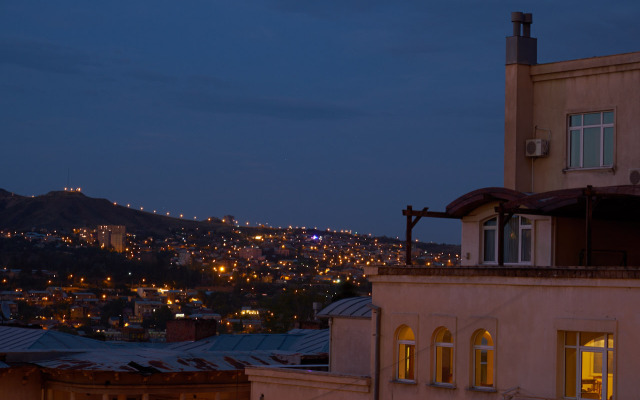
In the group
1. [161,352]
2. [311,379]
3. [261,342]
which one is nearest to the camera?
[311,379]

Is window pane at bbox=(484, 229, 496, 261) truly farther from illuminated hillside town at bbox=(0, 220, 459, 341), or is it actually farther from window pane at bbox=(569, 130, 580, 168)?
illuminated hillside town at bbox=(0, 220, 459, 341)

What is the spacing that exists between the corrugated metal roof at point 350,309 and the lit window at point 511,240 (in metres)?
3.56

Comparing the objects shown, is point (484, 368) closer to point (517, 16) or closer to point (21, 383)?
point (517, 16)

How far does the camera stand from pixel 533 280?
22.3 meters

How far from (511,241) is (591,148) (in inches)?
128

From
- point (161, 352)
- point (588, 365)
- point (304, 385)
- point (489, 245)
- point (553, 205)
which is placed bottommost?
point (161, 352)

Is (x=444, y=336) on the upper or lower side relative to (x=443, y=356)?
upper

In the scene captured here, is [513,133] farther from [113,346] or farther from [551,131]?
[113,346]

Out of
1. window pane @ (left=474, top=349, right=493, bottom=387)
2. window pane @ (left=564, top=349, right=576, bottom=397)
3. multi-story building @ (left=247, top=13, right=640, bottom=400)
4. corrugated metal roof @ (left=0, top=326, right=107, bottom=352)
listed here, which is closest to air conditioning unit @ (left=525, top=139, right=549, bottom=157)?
multi-story building @ (left=247, top=13, right=640, bottom=400)

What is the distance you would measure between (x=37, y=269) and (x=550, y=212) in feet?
471

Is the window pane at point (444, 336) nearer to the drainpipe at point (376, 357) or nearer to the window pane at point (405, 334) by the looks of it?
the window pane at point (405, 334)

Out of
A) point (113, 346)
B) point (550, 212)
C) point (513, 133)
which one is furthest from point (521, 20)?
point (113, 346)

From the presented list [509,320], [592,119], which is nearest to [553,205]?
[592,119]

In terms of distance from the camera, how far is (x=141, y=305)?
11725cm
